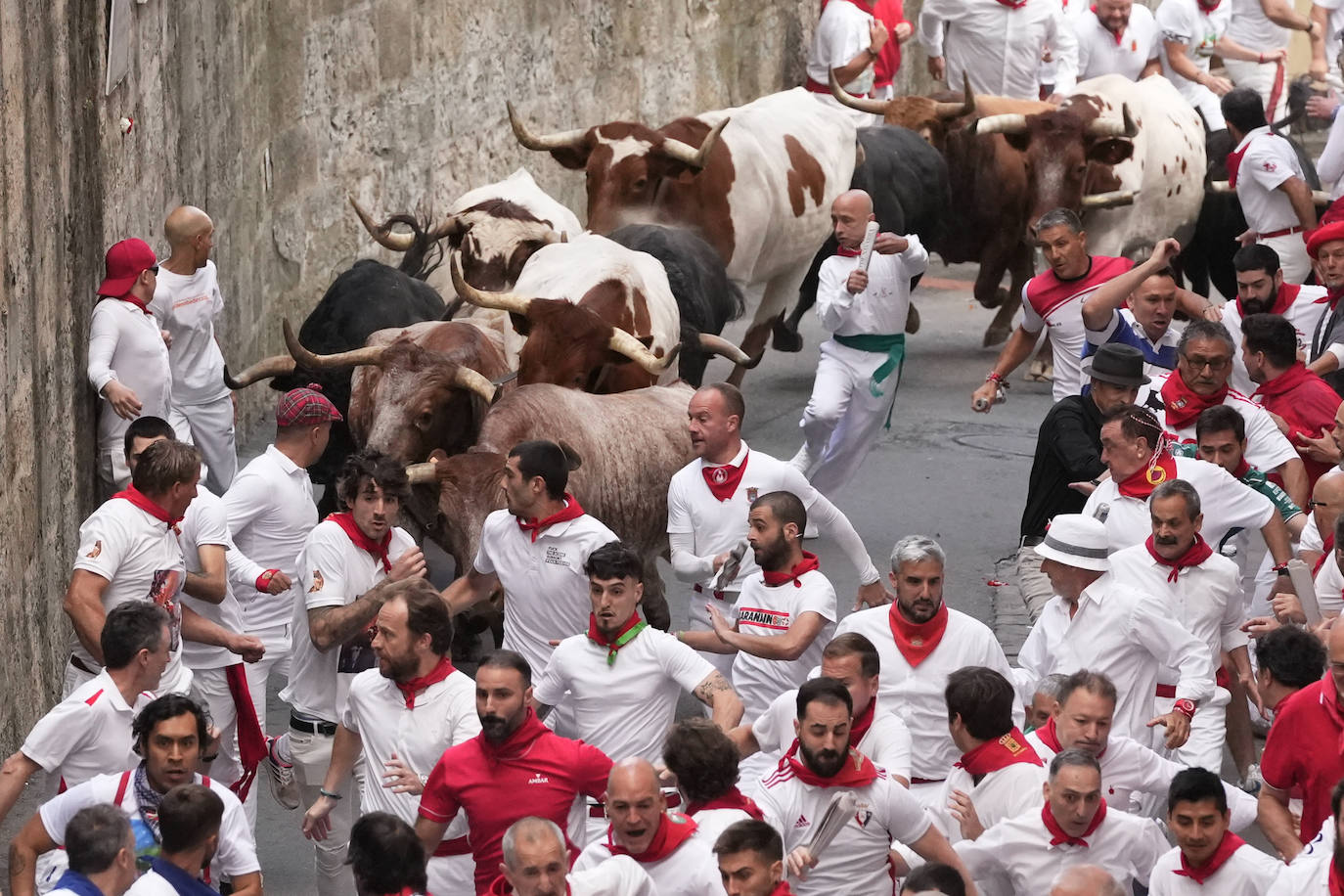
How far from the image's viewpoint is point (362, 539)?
7070 mm

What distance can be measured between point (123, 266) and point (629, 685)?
3.33 metres

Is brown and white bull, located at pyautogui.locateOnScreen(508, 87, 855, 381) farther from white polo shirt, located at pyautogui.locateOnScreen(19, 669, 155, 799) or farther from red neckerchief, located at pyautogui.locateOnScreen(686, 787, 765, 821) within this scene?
red neckerchief, located at pyautogui.locateOnScreen(686, 787, 765, 821)

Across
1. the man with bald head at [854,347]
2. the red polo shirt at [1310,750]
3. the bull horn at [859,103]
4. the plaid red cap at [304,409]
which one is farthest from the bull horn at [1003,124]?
the red polo shirt at [1310,750]

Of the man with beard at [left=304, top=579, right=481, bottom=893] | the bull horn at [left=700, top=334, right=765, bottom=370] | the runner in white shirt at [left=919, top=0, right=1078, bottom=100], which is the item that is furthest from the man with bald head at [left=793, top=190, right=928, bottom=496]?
the runner in white shirt at [left=919, top=0, right=1078, bottom=100]

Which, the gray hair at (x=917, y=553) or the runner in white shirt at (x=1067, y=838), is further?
the gray hair at (x=917, y=553)

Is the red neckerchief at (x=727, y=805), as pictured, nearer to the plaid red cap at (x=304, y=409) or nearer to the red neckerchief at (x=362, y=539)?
the red neckerchief at (x=362, y=539)

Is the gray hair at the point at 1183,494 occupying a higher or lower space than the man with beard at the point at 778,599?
higher

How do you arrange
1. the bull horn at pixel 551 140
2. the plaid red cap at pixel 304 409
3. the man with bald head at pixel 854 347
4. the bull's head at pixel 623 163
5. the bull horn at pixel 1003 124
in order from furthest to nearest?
1. the bull horn at pixel 1003 124
2. the bull horn at pixel 551 140
3. the bull's head at pixel 623 163
4. the man with bald head at pixel 854 347
5. the plaid red cap at pixel 304 409

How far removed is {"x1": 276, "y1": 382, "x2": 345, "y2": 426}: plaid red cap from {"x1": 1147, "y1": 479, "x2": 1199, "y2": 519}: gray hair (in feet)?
9.76

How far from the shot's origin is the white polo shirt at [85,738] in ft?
19.0

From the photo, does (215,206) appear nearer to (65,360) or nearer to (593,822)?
(65,360)

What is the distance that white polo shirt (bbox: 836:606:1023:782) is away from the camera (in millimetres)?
6555

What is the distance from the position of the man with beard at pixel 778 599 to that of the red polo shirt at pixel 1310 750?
164cm

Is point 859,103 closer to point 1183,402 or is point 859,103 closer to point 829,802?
point 1183,402
